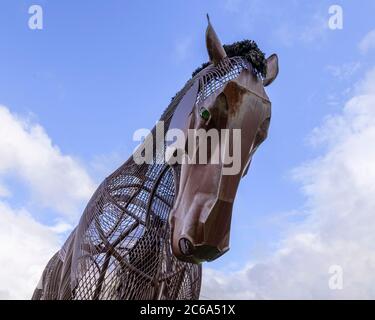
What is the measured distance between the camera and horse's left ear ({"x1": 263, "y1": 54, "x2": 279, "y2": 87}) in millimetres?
4116

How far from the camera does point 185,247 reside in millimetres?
3221

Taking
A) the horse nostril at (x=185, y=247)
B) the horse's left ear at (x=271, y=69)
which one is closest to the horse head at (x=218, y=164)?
the horse nostril at (x=185, y=247)

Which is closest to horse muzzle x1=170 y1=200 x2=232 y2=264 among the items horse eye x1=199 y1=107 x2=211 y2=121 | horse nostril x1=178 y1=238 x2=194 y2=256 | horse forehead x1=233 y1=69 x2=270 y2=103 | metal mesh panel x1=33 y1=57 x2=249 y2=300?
horse nostril x1=178 y1=238 x2=194 y2=256

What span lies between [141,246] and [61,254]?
79.6 inches

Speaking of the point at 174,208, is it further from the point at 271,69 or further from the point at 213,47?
the point at 271,69

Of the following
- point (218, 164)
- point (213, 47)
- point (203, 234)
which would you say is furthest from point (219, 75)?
Result: point (203, 234)

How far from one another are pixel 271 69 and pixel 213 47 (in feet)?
1.74

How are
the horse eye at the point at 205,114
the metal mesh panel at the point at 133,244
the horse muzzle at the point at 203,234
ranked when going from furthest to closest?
the metal mesh panel at the point at 133,244 < the horse eye at the point at 205,114 < the horse muzzle at the point at 203,234

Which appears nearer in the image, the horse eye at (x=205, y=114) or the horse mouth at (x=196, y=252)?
the horse mouth at (x=196, y=252)

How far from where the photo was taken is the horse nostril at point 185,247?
10.4ft

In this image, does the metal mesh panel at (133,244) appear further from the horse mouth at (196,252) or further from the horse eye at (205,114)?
the horse mouth at (196,252)
